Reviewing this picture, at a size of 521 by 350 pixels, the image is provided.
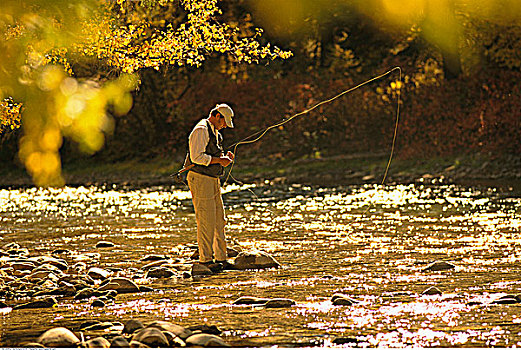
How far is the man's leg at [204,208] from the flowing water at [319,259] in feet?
2.11

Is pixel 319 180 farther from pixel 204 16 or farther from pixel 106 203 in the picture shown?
pixel 204 16

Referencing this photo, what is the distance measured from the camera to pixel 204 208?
12.1 m

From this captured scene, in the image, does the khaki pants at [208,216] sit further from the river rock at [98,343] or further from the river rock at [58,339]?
the river rock at [98,343]

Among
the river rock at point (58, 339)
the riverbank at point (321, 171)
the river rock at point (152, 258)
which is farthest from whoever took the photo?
the riverbank at point (321, 171)

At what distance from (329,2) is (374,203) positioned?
493 inches

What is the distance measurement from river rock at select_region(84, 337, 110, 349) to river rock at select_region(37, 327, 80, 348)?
101 mm

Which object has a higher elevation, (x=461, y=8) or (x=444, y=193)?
(x=461, y=8)

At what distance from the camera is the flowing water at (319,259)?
8.23 meters

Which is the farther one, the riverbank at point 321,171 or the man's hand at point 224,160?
→ the riverbank at point 321,171

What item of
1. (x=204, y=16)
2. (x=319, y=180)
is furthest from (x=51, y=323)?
(x=319, y=180)

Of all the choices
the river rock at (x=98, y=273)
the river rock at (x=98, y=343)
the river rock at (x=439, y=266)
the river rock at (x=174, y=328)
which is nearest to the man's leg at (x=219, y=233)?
the river rock at (x=98, y=273)

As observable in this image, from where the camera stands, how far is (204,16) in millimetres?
13055

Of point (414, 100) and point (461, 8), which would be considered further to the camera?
point (414, 100)

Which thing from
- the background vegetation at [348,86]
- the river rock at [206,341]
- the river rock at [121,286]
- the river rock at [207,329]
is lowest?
the river rock at [206,341]
